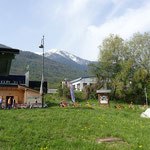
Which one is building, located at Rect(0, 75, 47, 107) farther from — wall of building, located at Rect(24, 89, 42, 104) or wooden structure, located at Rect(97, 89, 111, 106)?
wooden structure, located at Rect(97, 89, 111, 106)

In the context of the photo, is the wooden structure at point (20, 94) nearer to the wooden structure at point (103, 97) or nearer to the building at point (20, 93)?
the building at point (20, 93)

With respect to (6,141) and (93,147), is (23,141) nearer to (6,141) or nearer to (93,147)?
(6,141)

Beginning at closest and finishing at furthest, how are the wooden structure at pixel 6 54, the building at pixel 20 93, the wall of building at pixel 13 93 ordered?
the wooden structure at pixel 6 54
the building at pixel 20 93
the wall of building at pixel 13 93

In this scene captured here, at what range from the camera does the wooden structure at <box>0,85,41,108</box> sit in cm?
2473

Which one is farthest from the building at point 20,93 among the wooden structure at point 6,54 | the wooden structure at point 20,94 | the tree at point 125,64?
the wooden structure at point 6,54

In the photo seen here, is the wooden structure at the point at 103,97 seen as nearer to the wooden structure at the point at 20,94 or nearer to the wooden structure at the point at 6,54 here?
the wooden structure at the point at 20,94

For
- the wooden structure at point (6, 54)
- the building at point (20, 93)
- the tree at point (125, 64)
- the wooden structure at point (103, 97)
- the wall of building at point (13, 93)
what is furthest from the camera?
the tree at point (125, 64)

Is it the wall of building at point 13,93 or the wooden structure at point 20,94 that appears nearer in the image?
the wooden structure at point 20,94

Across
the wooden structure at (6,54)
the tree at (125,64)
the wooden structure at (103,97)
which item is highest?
the tree at (125,64)

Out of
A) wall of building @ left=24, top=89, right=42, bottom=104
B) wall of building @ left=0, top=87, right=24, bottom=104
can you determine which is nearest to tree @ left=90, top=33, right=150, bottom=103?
wall of building @ left=24, top=89, right=42, bottom=104

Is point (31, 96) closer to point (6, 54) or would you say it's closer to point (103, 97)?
point (103, 97)

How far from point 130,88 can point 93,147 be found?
2989 cm

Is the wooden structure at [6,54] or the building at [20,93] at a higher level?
the wooden structure at [6,54]

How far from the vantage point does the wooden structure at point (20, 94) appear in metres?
24.7
